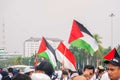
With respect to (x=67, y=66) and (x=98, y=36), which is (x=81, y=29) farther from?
(x=98, y=36)

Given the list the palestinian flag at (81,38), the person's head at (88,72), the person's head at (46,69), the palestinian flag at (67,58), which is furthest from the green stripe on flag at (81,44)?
the person's head at (46,69)

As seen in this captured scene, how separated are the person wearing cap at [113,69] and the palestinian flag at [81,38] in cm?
573

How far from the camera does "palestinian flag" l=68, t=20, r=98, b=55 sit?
39.5 ft

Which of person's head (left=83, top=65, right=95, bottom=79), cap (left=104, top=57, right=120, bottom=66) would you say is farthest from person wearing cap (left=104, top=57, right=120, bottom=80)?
person's head (left=83, top=65, right=95, bottom=79)

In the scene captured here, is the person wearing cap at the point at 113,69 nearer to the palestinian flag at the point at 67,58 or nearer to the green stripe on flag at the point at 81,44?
the palestinian flag at the point at 67,58

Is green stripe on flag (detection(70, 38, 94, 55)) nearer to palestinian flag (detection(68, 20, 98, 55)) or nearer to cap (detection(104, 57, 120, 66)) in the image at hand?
palestinian flag (detection(68, 20, 98, 55))

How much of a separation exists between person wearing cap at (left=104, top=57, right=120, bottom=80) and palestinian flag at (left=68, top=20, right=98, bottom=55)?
18.8ft

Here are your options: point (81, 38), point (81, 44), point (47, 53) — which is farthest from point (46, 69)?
point (47, 53)

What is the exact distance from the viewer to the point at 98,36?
3314 inches

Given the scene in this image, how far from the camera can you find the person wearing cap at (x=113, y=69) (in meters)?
6.02

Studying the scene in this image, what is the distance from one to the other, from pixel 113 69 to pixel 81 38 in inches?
260

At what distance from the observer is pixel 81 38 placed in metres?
12.6

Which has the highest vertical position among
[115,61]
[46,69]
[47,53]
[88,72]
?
[115,61]

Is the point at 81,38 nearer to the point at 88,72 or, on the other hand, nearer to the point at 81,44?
the point at 81,44
